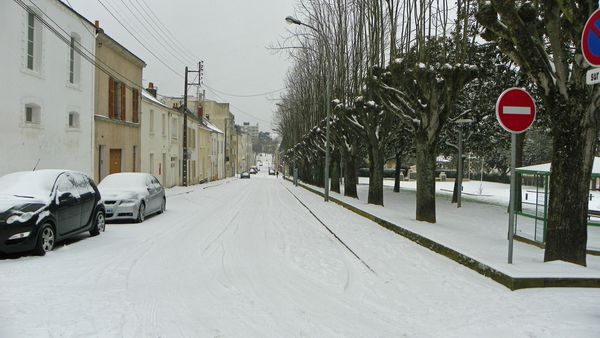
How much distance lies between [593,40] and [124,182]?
1324 centimetres

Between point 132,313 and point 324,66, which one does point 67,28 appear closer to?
point 324,66

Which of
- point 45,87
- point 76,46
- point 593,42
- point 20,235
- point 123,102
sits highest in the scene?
point 76,46

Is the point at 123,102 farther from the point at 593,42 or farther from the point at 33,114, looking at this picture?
the point at 593,42

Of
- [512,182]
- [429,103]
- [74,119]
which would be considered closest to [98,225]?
[512,182]

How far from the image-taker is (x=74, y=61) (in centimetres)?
2180

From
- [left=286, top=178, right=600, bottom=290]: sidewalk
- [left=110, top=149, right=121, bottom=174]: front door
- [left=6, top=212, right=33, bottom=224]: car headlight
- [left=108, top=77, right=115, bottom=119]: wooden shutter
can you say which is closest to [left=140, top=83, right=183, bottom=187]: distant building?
[left=110, top=149, right=121, bottom=174]: front door

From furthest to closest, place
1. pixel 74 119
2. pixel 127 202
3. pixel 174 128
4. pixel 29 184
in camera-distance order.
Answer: pixel 174 128 < pixel 74 119 < pixel 127 202 < pixel 29 184

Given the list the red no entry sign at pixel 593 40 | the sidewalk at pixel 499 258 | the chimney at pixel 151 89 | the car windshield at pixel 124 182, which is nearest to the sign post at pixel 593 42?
the red no entry sign at pixel 593 40

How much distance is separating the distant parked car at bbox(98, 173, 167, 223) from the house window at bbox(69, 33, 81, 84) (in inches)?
324

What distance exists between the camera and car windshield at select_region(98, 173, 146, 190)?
48.1 ft

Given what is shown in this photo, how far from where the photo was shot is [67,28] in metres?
20.6

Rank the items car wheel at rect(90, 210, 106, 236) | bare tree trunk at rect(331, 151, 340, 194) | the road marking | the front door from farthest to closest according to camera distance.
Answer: bare tree trunk at rect(331, 151, 340, 194) < the front door < car wheel at rect(90, 210, 106, 236) < the road marking

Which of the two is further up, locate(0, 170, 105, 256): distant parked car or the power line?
the power line

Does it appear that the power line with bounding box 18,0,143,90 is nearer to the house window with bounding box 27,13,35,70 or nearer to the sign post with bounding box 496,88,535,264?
the house window with bounding box 27,13,35,70
